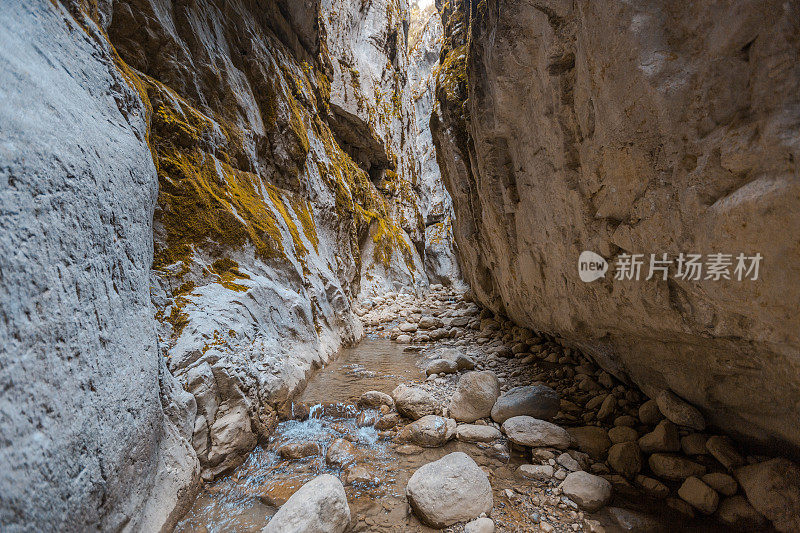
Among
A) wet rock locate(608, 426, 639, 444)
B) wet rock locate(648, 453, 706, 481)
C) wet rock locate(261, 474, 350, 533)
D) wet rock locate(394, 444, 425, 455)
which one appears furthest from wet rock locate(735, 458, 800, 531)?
wet rock locate(261, 474, 350, 533)

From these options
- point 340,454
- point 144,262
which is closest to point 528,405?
point 340,454

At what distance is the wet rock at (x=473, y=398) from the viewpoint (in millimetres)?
4402

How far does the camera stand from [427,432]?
3.95 metres

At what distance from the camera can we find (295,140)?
9.34 meters

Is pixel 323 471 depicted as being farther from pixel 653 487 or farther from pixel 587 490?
pixel 653 487

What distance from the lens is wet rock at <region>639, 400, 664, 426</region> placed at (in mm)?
3770

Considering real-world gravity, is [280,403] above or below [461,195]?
below

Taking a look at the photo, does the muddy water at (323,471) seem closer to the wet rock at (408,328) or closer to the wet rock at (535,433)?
the wet rock at (535,433)

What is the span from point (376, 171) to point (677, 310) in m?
17.9

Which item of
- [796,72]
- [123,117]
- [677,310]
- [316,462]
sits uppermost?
[123,117]

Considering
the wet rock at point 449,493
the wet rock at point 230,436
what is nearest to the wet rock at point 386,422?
the wet rock at point 449,493

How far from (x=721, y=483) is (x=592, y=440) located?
1068 mm

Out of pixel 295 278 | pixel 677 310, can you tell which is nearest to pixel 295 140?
pixel 295 278

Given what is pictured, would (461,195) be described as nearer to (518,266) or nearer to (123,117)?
(518,266)
